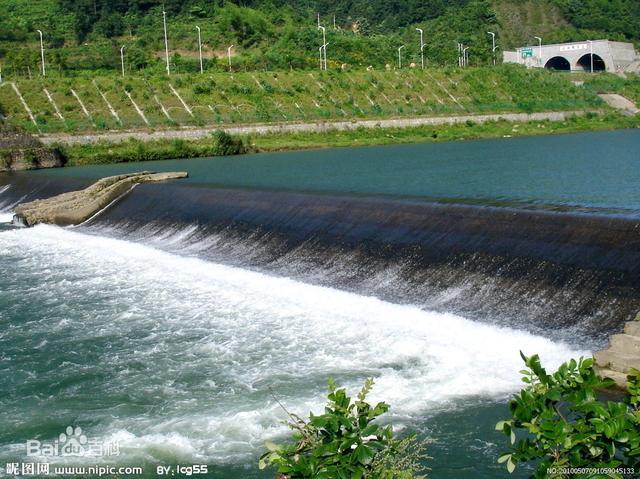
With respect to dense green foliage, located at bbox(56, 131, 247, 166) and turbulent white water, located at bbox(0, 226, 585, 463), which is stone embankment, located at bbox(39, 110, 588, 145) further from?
turbulent white water, located at bbox(0, 226, 585, 463)

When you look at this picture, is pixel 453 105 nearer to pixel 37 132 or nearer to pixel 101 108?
pixel 101 108

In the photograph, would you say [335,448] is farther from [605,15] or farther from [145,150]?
[605,15]

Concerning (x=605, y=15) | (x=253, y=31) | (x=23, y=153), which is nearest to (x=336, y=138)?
(x=23, y=153)

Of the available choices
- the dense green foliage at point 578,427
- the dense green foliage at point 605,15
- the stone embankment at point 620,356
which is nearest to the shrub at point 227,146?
the stone embankment at point 620,356

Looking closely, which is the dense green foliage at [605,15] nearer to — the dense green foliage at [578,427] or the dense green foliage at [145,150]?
the dense green foliage at [145,150]

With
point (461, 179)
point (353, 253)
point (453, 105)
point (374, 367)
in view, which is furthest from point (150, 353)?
point (453, 105)

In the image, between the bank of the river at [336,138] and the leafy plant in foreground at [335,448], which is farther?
the bank of the river at [336,138]

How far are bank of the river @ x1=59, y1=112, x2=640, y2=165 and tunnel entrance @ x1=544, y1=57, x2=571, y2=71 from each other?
2767 cm

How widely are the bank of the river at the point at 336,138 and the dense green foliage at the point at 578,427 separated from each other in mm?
45922

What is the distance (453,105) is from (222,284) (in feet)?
176

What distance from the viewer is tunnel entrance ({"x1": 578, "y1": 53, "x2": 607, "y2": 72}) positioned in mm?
89875

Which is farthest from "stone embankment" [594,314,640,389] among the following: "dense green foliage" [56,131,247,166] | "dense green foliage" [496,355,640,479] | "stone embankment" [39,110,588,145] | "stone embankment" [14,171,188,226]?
"stone embankment" [39,110,588,145]

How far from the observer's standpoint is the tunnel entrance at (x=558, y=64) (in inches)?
3701

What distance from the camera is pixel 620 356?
924 cm
